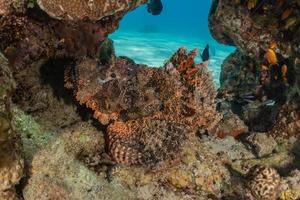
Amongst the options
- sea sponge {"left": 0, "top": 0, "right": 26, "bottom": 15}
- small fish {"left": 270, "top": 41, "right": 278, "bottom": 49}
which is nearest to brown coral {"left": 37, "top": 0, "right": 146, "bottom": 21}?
sea sponge {"left": 0, "top": 0, "right": 26, "bottom": 15}

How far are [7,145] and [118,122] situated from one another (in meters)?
1.42

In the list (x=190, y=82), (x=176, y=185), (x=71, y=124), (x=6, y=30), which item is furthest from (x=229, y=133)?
(x=6, y=30)

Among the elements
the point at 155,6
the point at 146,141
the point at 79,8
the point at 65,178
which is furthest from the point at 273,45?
the point at 155,6

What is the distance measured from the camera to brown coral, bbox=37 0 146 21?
3.98 metres

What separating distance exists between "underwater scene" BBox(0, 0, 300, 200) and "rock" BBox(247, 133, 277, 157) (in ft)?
0.04

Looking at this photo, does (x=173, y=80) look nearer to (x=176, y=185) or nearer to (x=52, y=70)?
(x=176, y=185)

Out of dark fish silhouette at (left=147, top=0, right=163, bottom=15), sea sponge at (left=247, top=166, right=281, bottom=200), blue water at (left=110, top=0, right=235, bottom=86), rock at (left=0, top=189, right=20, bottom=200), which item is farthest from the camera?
blue water at (left=110, top=0, right=235, bottom=86)

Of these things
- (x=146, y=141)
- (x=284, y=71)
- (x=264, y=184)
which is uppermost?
(x=284, y=71)

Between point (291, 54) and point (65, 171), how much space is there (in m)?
3.45

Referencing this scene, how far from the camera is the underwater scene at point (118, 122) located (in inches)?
148

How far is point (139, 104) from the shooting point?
13.9ft

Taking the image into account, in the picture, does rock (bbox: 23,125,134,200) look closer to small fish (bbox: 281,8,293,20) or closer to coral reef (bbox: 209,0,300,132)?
coral reef (bbox: 209,0,300,132)

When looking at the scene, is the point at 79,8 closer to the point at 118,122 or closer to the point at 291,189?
the point at 118,122

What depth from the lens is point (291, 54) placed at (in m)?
5.13
